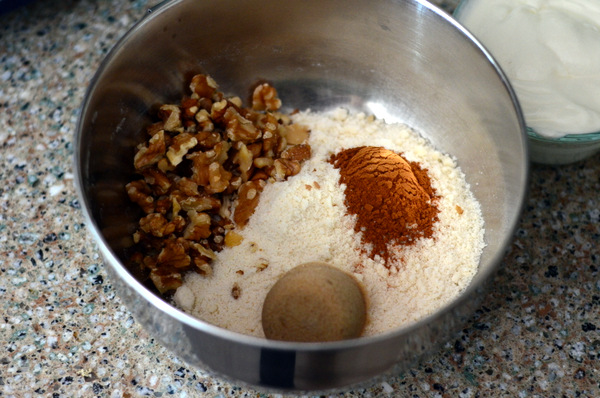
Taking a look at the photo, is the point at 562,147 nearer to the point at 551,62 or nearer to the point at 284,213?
the point at 551,62

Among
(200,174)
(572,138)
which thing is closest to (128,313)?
(200,174)

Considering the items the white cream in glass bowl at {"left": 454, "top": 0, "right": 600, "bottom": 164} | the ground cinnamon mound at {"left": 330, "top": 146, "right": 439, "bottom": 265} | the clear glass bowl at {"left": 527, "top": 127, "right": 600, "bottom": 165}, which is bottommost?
the ground cinnamon mound at {"left": 330, "top": 146, "right": 439, "bottom": 265}

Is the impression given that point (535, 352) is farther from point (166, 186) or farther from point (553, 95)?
point (166, 186)

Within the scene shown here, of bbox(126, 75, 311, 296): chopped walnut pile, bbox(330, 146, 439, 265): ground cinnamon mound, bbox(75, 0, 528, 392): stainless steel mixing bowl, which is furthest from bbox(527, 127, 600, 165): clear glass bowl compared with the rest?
bbox(126, 75, 311, 296): chopped walnut pile

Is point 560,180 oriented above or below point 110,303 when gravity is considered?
above

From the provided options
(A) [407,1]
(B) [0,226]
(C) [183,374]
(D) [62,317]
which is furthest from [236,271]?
(A) [407,1]

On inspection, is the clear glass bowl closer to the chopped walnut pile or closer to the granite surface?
the granite surface
